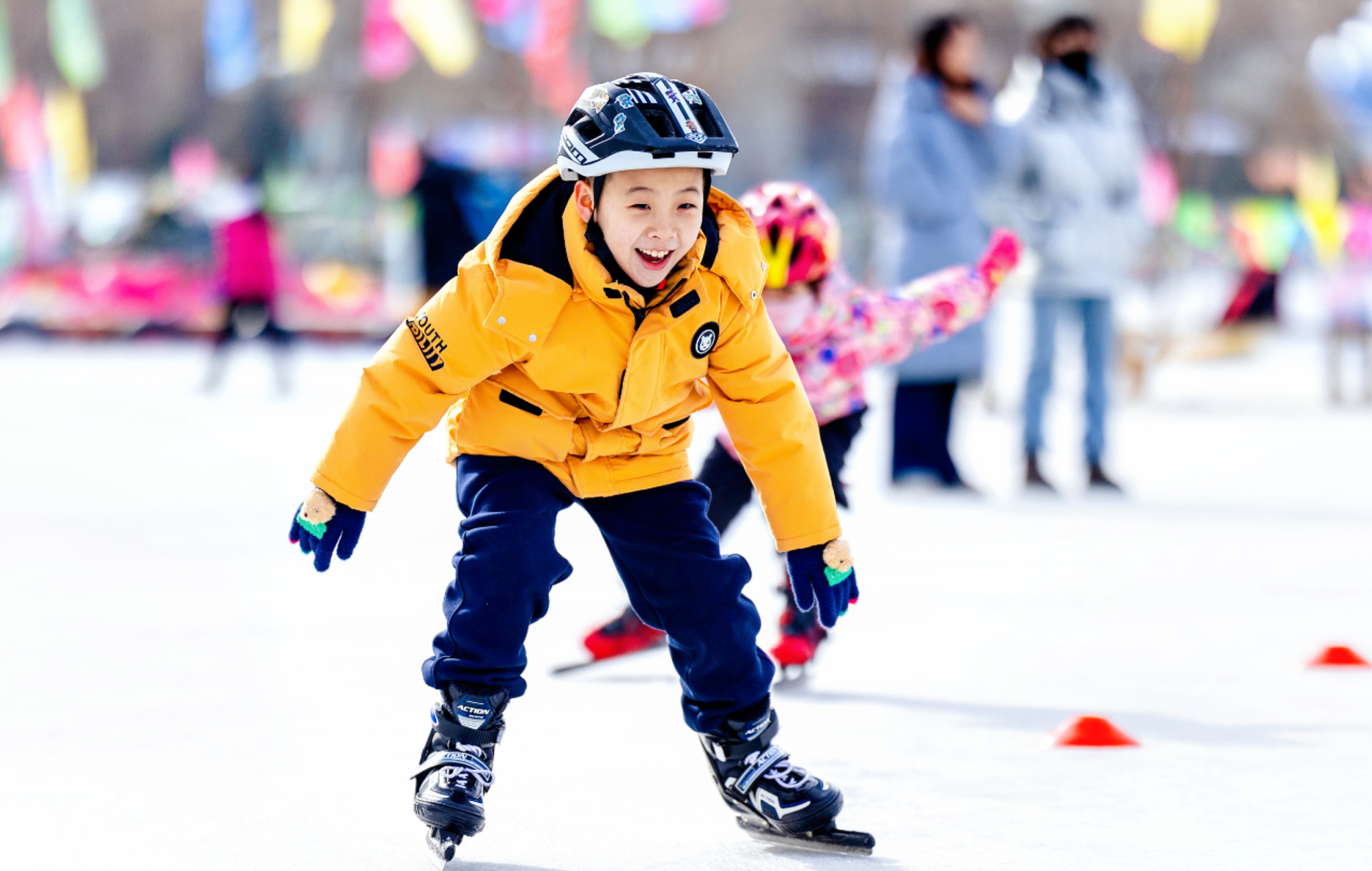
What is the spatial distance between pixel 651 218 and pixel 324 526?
2.37 feet

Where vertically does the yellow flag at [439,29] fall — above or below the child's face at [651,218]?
above

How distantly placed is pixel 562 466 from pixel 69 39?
70.6 feet

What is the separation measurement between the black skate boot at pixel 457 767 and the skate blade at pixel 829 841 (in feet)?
1.60

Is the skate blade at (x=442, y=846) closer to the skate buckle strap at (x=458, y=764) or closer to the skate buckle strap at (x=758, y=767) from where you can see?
the skate buckle strap at (x=458, y=764)

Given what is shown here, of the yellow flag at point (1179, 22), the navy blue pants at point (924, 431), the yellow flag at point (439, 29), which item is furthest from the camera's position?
the yellow flag at point (439, 29)

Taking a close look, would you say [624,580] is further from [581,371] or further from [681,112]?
[681,112]

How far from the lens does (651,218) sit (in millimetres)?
2803

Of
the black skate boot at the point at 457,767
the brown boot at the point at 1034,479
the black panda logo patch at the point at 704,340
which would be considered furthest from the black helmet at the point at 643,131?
the brown boot at the point at 1034,479

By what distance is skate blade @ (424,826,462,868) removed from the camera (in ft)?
9.14

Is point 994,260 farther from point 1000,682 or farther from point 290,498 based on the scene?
point 290,498

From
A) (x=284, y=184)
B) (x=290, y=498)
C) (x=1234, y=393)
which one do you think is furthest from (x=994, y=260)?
(x=284, y=184)

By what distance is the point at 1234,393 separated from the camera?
1358cm

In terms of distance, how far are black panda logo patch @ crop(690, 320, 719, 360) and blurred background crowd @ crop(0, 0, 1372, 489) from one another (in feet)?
16.1

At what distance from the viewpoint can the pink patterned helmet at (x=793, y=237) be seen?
4.12 m
